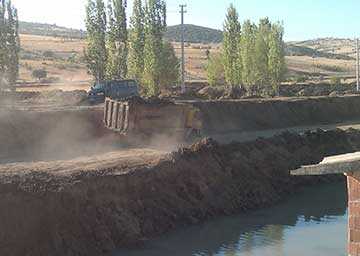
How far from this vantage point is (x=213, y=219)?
24.2 meters

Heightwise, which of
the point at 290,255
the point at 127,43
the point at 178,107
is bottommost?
the point at 290,255

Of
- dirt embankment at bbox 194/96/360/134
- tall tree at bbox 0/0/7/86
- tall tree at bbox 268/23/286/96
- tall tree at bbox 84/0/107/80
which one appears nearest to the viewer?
dirt embankment at bbox 194/96/360/134

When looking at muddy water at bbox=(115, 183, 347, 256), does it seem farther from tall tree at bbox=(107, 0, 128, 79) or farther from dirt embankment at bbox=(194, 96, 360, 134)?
tall tree at bbox=(107, 0, 128, 79)

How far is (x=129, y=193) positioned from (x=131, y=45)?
34.4m

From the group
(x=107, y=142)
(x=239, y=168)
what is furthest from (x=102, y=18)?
(x=239, y=168)

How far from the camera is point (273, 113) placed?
47000mm

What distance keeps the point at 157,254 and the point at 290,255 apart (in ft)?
13.6

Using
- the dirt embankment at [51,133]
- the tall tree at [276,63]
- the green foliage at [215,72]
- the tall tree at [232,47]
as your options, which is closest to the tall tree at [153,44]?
the tall tree at [232,47]

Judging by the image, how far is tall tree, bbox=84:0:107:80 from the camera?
52.7m

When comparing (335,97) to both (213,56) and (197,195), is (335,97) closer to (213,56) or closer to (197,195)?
(213,56)

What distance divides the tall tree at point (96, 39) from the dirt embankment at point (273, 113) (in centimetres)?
1380

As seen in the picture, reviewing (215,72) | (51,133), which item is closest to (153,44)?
(215,72)

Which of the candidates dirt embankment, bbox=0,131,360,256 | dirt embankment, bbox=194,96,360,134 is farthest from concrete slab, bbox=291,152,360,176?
dirt embankment, bbox=194,96,360,134

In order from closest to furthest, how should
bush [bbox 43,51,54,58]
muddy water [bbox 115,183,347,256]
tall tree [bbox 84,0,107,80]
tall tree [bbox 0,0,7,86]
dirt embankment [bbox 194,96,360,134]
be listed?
1. muddy water [bbox 115,183,347,256]
2. dirt embankment [bbox 194,96,360,134]
3. tall tree [bbox 0,0,7,86]
4. tall tree [bbox 84,0,107,80]
5. bush [bbox 43,51,54,58]
